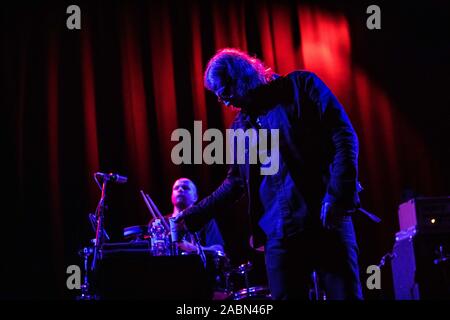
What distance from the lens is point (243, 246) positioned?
17.9 feet

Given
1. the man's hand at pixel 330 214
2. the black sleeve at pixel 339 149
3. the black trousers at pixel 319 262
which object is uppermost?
the black sleeve at pixel 339 149

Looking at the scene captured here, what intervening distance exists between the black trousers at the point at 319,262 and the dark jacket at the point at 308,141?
0.30ft

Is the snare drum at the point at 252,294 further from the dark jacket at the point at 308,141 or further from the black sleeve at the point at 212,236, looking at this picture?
the dark jacket at the point at 308,141

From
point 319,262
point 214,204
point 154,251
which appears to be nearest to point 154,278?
point 214,204

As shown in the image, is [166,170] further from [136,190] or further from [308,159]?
[308,159]

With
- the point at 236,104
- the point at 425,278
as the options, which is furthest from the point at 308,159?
the point at 425,278

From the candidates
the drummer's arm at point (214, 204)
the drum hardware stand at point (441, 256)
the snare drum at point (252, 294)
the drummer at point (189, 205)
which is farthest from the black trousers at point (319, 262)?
the drummer at point (189, 205)

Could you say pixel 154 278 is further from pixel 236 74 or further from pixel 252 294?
pixel 252 294

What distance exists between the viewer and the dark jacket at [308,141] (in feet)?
6.15

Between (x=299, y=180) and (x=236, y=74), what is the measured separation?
1.75 ft

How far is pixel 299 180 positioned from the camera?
1988 millimetres

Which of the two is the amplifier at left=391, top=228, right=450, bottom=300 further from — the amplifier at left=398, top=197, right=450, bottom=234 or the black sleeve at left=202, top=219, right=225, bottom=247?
the black sleeve at left=202, top=219, right=225, bottom=247

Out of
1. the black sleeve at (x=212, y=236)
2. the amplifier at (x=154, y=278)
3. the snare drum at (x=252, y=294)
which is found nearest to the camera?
the amplifier at (x=154, y=278)
